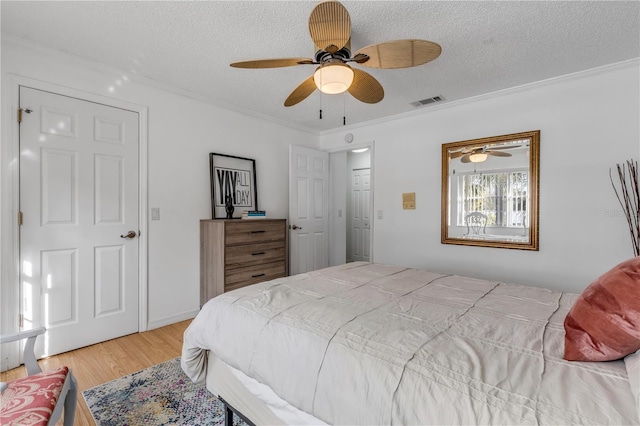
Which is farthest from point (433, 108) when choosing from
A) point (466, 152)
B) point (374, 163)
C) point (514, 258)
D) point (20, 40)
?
point (20, 40)

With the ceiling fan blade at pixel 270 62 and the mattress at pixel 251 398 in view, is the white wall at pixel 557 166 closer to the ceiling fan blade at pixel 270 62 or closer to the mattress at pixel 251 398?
the ceiling fan blade at pixel 270 62

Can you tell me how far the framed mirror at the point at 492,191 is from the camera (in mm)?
2906

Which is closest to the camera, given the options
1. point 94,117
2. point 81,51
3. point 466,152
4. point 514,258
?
point 81,51

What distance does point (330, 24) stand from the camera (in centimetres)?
157

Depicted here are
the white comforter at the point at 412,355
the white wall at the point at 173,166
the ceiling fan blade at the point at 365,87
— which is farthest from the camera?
the white wall at the point at 173,166

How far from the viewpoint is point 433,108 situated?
3.47 m

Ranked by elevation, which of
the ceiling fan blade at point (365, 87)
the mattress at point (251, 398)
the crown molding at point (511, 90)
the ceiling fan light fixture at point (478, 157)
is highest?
the crown molding at point (511, 90)

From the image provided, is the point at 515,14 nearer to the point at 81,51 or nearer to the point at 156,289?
the point at 81,51

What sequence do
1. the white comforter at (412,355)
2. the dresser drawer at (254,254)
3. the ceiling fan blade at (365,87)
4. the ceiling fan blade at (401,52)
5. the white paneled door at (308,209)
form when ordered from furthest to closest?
the white paneled door at (308,209) → the dresser drawer at (254,254) → the ceiling fan blade at (365,87) → the ceiling fan blade at (401,52) → the white comforter at (412,355)

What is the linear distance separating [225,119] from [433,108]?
95.9 inches

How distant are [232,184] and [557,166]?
333cm

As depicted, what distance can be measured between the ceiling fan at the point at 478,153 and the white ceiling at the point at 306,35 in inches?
23.2

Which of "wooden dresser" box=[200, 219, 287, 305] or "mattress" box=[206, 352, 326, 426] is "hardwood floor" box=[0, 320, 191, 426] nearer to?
"wooden dresser" box=[200, 219, 287, 305]

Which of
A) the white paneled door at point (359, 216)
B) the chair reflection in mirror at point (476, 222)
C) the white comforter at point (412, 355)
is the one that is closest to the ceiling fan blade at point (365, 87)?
the white comforter at point (412, 355)
